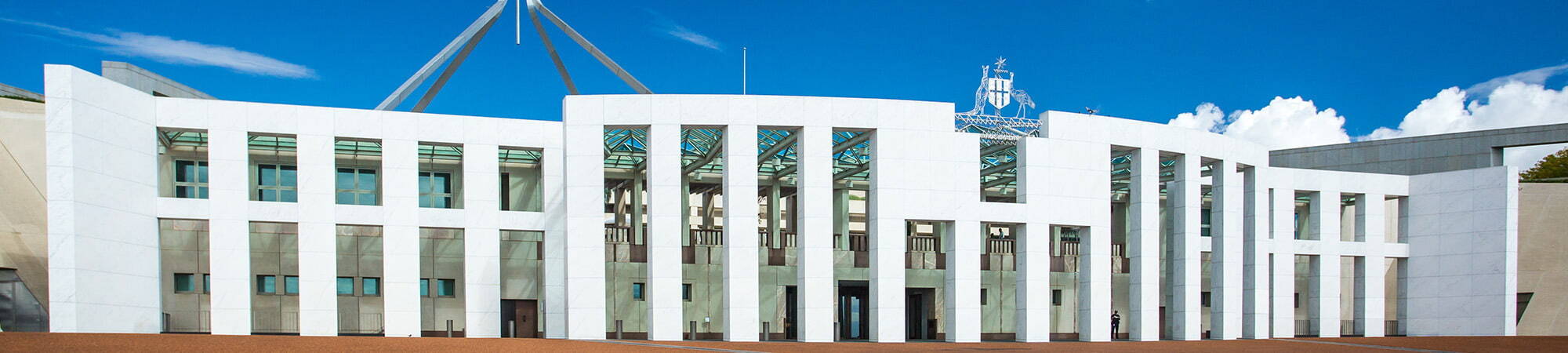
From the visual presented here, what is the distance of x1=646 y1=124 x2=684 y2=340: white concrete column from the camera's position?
3634 cm

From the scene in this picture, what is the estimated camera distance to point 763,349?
98.7 ft

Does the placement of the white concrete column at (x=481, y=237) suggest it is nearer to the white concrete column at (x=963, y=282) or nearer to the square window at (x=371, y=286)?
the square window at (x=371, y=286)

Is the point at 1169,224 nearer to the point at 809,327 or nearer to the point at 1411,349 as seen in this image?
the point at 1411,349

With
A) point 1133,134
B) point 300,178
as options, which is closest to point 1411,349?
point 1133,134

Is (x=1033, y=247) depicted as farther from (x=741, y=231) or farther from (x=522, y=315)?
(x=522, y=315)

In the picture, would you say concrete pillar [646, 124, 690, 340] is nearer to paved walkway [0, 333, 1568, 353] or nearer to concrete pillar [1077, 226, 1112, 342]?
paved walkway [0, 333, 1568, 353]

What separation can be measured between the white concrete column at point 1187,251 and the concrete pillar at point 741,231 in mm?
15372

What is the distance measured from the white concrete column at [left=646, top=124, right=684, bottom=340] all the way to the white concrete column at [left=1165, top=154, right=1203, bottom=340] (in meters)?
17.5

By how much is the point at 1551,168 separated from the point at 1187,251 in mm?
55447

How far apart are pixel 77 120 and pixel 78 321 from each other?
17.3 feet

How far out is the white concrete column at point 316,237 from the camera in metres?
37.1

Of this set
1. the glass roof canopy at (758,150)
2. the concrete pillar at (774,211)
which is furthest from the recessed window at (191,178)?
the concrete pillar at (774,211)

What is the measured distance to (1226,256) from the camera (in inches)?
1714

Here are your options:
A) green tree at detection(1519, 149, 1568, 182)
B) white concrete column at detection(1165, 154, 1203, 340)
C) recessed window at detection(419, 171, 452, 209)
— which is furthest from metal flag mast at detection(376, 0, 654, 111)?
green tree at detection(1519, 149, 1568, 182)
